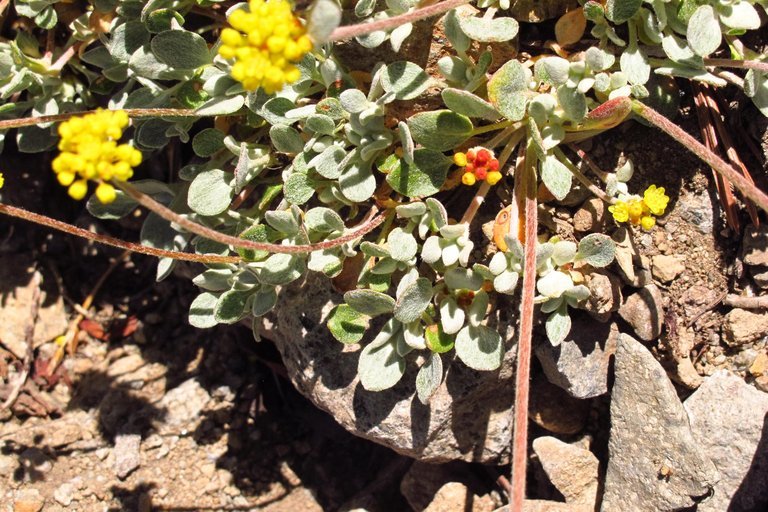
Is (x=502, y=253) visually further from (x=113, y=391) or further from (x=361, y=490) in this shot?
(x=113, y=391)

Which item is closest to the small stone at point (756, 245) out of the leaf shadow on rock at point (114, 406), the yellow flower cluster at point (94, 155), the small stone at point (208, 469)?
the yellow flower cluster at point (94, 155)

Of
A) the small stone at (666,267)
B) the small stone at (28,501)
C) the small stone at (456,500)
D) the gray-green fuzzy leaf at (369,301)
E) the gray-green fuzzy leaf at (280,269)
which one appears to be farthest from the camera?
the small stone at (28,501)

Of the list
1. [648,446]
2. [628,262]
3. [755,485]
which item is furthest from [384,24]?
[755,485]

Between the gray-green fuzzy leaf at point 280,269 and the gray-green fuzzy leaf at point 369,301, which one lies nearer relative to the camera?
the gray-green fuzzy leaf at point 369,301

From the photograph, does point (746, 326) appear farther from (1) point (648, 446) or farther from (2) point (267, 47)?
(2) point (267, 47)

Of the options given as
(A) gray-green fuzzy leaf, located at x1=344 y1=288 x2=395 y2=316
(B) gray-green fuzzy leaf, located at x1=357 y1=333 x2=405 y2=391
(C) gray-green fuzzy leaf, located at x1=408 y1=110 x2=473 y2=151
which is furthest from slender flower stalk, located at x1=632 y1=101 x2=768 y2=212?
(B) gray-green fuzzy leaf, located at x1=357 y1=333 x2=405 y2=391

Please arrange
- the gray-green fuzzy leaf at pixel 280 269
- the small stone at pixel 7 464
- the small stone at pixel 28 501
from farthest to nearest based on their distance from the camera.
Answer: the small stone at pixel 7 464 → the small stone at pixel 28 501 → the gray-green fuzzy leaf at pixel 280 269

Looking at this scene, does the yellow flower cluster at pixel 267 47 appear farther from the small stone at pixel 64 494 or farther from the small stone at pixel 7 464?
the small stone at pixel 7 464
